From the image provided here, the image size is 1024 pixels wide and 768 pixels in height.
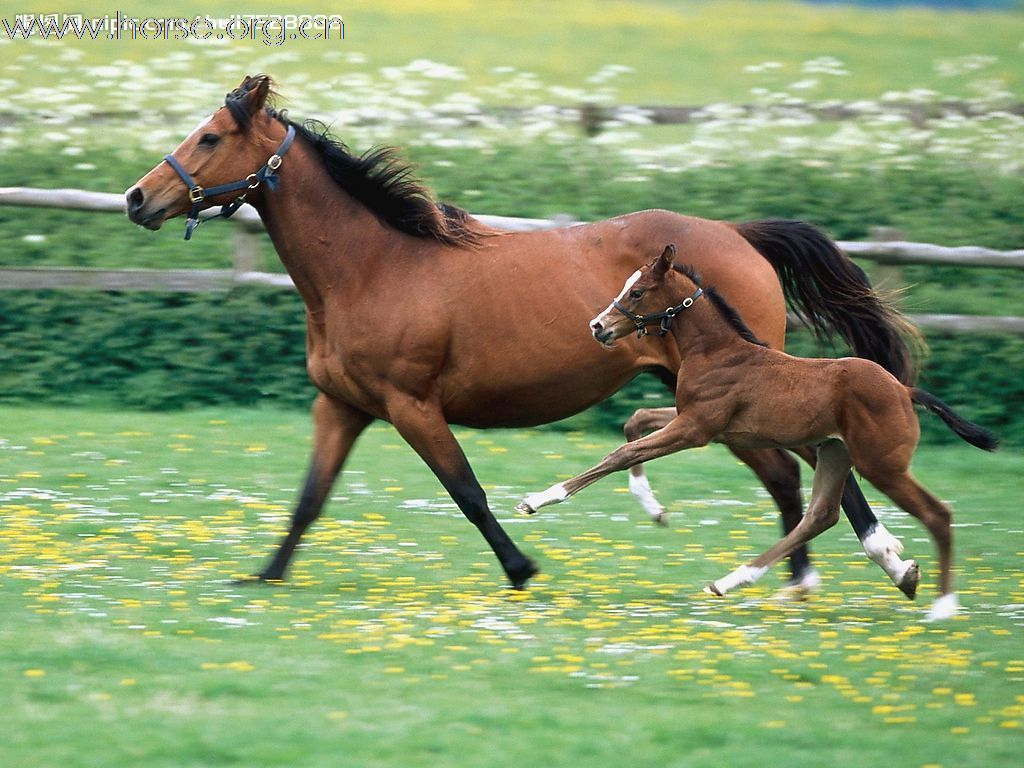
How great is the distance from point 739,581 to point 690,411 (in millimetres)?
Result: 755

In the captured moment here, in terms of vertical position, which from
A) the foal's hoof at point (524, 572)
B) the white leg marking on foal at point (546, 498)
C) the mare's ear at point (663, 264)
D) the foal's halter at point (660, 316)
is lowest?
the foal's hoof at point (524, 572)

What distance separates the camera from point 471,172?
13.5 metres

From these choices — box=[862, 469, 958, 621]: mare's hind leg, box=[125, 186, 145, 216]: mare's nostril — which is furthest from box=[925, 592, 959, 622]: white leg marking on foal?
box=[125, 186, 145, 216]: mare's nostril

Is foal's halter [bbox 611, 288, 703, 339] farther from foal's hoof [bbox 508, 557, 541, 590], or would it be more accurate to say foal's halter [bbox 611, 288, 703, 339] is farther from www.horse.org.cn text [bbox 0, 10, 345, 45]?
www.horse.org.cn text [bbox 0, 10, 345, 45]

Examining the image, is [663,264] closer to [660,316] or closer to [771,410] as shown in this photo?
[660,316]

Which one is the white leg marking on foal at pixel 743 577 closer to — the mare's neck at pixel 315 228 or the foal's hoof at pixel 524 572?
the foal's hoof at pixel 524 572

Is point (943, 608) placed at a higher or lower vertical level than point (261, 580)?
higher

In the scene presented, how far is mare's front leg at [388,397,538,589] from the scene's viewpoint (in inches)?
283

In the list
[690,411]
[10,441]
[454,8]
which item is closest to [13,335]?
[10,441]

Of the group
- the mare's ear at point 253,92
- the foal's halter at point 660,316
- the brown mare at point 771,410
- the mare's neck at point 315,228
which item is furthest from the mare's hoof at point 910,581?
the mare's ear at point 253,92

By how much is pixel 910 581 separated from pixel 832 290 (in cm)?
157

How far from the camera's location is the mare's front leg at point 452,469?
7.19 m

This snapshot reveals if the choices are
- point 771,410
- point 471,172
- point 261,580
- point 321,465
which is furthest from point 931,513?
point 471,172

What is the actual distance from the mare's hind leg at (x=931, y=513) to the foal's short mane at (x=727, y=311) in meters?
0.78
